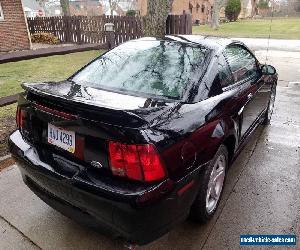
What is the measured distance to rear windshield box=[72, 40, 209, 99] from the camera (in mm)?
2711

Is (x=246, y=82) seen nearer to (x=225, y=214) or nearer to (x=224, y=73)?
(x=224, y=73)

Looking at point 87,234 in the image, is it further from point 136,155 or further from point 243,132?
point 243,132

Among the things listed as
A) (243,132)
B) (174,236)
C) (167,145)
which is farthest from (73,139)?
(243,132)

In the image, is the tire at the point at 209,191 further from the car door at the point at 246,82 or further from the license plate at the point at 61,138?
the license plate at the point at 61,138

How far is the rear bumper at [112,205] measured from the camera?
2.00 meters

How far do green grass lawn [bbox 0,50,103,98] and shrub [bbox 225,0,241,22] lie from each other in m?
30.2

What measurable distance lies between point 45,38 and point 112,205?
16.4 meters

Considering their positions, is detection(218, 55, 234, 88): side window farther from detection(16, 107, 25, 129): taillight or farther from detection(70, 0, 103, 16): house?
detection(70, 0, 103, 16): house

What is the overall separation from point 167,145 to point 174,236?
3.41 ft

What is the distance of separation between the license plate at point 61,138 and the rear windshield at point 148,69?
2.13 ft

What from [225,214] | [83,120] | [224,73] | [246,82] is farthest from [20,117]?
[246,82]

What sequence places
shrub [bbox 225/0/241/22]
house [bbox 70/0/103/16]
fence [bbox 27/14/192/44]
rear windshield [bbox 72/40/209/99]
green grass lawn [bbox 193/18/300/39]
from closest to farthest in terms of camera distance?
rear windshield [bbox 72/40/209/99]
fence [bbox 27/14/192/44]
green grass lawn [bbox 193/18/300/39]
shrub [bbox 225/0/241/22]
house [bbox 70/0/103/16]

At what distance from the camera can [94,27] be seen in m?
14.7

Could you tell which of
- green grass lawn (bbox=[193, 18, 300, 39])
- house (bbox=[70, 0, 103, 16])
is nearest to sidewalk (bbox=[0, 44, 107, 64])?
green grass lawn (bbox=[193, 18, 300, 39])
